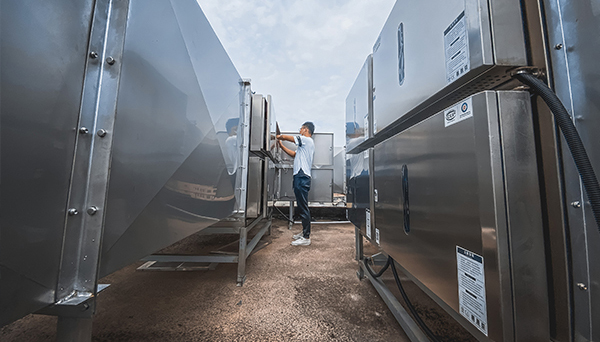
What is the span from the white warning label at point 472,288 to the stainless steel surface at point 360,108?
0.91 metres

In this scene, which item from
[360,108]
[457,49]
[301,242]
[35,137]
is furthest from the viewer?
[301,242]

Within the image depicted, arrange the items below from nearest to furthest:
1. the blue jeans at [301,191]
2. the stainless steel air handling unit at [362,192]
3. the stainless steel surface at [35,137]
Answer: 1. the stainless steel surface at [35,137]
2. the stainless steel air handling unit at [362,192]
3. the blue jeans at [301,191]

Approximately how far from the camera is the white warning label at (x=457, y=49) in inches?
22.9

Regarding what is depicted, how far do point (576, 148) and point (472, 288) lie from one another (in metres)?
0.39

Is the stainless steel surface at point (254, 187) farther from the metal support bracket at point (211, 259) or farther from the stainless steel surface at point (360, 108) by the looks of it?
the stainless steel surface at point (360, 108)

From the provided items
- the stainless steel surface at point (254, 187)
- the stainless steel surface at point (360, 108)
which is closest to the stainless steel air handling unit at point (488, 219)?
the stainless steel surface at point (360, 108)

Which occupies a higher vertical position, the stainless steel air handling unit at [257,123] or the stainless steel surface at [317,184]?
the stainless steel air handling unit at [257,123]

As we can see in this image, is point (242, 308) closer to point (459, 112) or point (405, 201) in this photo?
point (405, 201)

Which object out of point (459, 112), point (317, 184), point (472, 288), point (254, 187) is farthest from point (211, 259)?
point (317, 184)

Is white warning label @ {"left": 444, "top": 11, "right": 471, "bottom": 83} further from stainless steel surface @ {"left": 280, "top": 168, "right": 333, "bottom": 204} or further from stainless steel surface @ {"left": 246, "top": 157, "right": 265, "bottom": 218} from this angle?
stainless steel surface @ {"left": 280, "top": 168, "right": 333, "bottom": 204}

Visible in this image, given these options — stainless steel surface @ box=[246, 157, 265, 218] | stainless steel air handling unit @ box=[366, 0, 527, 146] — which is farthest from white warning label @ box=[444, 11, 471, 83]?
→ stainless steel surface @ box=[246, 157, 265, 218]

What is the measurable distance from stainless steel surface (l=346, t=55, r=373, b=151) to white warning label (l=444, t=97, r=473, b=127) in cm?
70

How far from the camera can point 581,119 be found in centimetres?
44

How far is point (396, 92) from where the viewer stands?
1.00m
